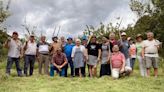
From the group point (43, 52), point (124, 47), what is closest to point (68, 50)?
point (43, 52)

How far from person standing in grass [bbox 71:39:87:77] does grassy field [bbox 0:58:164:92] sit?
1707 mm

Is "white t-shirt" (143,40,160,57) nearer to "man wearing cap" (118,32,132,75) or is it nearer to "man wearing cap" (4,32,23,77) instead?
"man wearing cap" (118,32,132,75)

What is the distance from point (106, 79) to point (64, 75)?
2.31 metres

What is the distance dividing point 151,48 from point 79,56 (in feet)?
8.95

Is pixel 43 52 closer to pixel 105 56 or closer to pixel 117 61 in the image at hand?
pixel 105 56

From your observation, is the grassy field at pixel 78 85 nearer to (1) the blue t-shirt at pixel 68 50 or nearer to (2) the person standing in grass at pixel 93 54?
(2) the person standing in grass at pixel 93 54

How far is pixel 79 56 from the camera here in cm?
1530

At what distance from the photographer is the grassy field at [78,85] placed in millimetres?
11562

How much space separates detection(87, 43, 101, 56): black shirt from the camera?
15.3 meters

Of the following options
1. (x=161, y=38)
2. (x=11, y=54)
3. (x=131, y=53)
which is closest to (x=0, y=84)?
(x=11, y=54)

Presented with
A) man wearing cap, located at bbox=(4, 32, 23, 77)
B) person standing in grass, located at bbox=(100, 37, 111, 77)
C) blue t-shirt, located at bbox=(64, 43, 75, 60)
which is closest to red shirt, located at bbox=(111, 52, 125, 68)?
person standing in grass, located at bbox=(100, 37, 111, 77)

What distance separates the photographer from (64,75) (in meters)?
15.5

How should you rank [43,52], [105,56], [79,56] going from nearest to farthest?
1. [105,56]
2. [79,56]
3. [43,52]

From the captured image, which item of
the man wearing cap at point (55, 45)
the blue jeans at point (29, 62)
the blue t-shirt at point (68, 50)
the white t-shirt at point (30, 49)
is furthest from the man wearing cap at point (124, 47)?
the blue jeans at point (29, 62)
